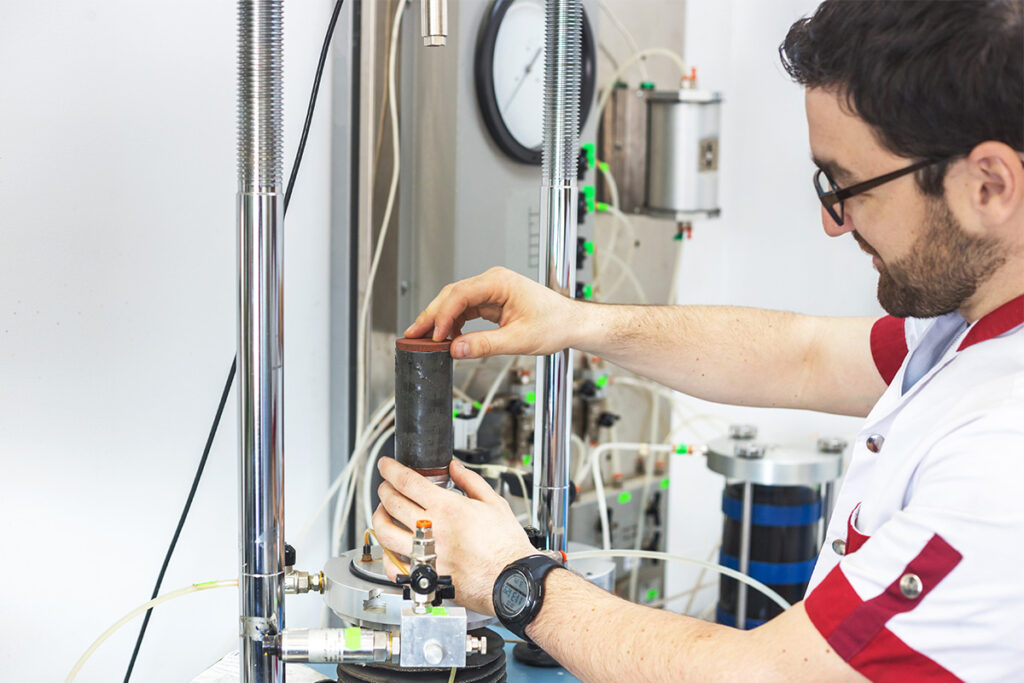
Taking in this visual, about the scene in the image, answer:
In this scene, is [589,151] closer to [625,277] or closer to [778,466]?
[625,277]

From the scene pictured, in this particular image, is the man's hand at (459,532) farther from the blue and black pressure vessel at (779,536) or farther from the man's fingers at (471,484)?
the blue and black pressure vessel at (779,536)

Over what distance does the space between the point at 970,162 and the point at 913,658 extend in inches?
17.2

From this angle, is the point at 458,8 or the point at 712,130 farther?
the point at 712,130

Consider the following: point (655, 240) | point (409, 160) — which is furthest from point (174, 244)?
point (655, 240)

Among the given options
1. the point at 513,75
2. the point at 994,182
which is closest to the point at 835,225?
the point at 994,182

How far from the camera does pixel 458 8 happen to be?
5.30ft

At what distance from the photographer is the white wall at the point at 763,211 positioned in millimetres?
2416

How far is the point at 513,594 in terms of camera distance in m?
0.99

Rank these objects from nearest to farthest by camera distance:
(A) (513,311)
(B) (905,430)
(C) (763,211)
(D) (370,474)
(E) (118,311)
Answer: (B) (905,430) → (A) (513,311) → (E) (118,311) → (D) (370,474) → (C) (763,211)

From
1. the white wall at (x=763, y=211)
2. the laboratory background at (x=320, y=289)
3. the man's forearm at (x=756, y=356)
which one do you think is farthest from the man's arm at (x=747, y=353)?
the white wall at (x=763, y=211)

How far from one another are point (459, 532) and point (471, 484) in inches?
2.3

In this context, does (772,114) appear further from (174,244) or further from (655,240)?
(174,244)

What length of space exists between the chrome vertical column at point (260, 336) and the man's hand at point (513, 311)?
28 centimetres

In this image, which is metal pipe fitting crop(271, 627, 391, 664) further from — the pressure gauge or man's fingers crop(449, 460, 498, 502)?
the pressure gauge
